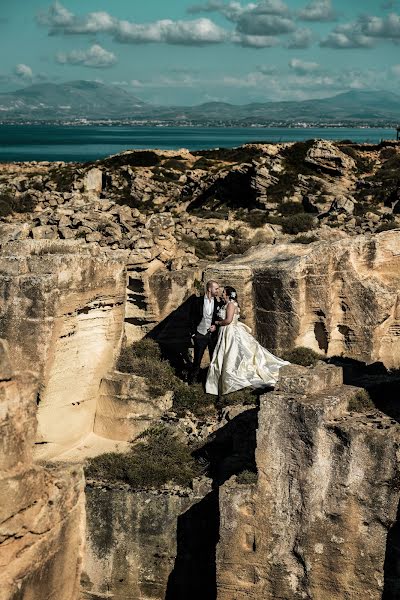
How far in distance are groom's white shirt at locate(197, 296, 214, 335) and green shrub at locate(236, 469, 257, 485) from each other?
12.4 ft

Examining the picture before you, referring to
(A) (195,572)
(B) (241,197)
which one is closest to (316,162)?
(B) (241,197)

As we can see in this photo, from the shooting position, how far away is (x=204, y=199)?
4169 cm

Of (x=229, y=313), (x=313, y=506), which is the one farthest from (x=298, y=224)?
(x=313, y=506)

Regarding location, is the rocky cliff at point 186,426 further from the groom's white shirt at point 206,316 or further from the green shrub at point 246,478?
the groom's white shirt at point 206,316

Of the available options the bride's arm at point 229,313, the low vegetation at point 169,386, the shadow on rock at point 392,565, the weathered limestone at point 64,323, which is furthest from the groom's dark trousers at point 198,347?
the shadow on rock at point 392,565

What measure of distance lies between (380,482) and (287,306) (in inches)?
202

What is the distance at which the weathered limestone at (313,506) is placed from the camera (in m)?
9.46

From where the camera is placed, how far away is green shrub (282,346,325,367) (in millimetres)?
14023

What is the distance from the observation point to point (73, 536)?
10.5m

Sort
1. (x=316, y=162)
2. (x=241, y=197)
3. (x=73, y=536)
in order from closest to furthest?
(x=73, y=536)
(x=241, y=197)
(x=316, y=162)

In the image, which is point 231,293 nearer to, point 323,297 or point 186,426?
point 323,297

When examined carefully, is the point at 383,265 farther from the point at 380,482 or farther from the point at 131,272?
the point at 380,482

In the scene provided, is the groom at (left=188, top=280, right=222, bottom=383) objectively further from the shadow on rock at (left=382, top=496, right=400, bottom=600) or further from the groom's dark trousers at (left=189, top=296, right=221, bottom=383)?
the shadow on rock at (left=382, top=496, right=400, bottom=600)

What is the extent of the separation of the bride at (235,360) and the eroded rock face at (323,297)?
2.56ft
